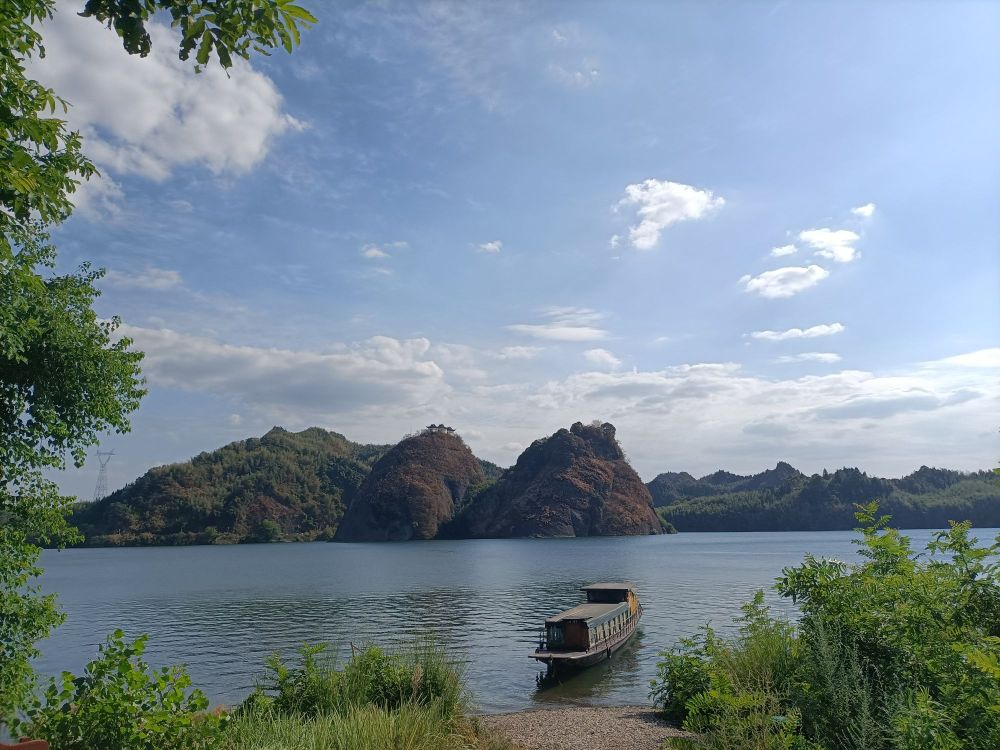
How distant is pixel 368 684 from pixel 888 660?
8481mm

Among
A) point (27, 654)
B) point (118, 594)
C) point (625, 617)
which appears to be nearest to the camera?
point (27, 654)

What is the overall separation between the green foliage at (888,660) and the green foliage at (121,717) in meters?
5.90

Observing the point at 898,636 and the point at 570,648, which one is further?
the point at 570,648

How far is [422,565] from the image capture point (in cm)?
10138

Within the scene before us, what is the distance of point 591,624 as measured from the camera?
94.1 feet

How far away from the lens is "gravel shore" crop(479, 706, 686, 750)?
13461 mm

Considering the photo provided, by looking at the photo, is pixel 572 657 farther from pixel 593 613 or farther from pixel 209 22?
pixel 209 22

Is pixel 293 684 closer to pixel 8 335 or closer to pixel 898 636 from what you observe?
pixel 8 335

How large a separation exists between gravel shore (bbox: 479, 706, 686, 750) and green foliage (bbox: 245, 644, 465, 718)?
177 centimetres

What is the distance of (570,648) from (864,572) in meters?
20.3

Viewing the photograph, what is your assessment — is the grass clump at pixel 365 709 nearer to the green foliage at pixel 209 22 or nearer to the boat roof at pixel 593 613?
the green foliage at pixel 209 22

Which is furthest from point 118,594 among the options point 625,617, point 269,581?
point 625,617

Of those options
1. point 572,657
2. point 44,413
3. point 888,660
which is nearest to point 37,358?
point 44,413

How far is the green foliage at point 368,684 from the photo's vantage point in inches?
446
